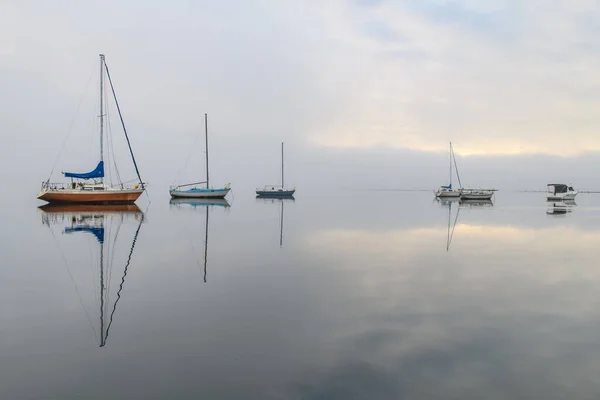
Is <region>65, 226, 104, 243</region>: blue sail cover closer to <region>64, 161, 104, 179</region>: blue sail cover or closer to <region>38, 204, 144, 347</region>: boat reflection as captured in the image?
<region>38, 204, 144, 347</region>: boat reflection

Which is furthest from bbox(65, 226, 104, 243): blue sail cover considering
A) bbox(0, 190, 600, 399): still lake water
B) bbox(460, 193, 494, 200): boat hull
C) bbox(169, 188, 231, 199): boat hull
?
bbox(460, 193, 494, 200): boat hull

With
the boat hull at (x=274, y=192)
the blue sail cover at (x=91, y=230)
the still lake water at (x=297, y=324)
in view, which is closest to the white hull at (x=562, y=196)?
the boat hull at (x=274, y=192)

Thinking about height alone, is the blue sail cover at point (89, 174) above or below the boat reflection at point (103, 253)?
above

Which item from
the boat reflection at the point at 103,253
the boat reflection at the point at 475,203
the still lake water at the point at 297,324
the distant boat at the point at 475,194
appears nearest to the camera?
the still lake water at the point at 297,324

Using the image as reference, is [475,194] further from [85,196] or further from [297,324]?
[297,324]

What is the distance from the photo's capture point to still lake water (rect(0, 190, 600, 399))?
7.58 metres

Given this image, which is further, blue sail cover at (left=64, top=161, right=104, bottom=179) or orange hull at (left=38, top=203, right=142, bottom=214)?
blue sail cover at (left=64, top=161, right=104, bottom=179)

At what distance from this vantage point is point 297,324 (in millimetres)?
10875

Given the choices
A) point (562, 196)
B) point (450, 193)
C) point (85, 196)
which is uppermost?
point (450, 193)

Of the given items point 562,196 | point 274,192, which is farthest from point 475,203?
point 274,192

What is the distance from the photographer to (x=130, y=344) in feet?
30.9

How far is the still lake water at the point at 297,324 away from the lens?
758 cm

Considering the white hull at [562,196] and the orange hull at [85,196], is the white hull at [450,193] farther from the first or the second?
the orange hull at [85,196]

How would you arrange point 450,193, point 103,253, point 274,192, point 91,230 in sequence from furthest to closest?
point 274,192 < point 450,193 < point 91,230 < point 103,253
